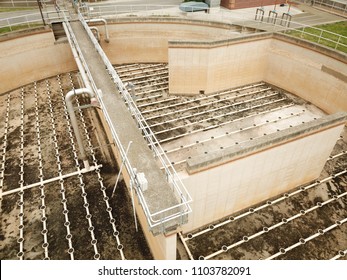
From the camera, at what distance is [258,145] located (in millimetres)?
8445

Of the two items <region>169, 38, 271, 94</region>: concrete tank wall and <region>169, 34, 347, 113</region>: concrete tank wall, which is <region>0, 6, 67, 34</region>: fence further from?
<region>169, 34, 347, 113</region>: concrete tank wall

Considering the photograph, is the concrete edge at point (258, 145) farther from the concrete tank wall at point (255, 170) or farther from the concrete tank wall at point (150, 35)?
the concrete tank wall at point (150, 35)

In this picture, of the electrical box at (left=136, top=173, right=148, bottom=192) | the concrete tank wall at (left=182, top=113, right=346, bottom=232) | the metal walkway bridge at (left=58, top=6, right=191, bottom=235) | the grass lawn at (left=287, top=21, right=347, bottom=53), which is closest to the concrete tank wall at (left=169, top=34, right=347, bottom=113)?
the grass lawn at (left=287, top=21, right=347, bottom=53)

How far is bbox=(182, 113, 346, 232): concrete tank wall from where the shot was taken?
326 inches

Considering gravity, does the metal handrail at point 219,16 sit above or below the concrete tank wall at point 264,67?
above

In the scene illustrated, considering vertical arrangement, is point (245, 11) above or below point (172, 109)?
above

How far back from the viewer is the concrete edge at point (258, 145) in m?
7.93

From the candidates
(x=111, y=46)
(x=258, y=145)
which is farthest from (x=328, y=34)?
(x=111, y=46)

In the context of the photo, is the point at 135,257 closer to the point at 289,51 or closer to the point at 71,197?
the point at 71,197

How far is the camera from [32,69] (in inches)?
699

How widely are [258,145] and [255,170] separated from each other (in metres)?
1.18

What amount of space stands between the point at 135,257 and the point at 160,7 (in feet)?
62.4

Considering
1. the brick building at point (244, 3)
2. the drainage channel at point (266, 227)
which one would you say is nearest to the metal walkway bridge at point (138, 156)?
the drainage channel at point (266, 227)

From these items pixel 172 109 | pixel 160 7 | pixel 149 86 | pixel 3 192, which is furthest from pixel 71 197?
pixel 160 7
